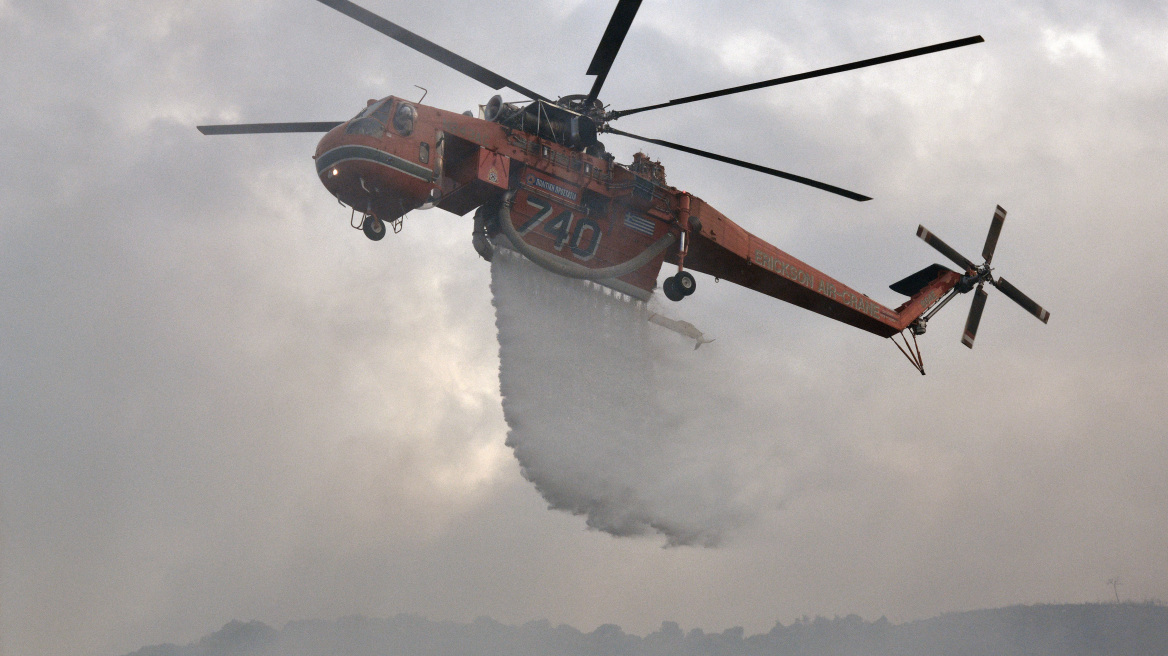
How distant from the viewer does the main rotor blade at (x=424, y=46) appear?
16.5 m

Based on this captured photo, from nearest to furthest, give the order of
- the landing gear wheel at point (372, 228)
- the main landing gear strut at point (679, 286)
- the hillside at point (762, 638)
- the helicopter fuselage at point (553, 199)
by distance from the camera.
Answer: the helicopter fuselage at point (553, 199) → the landing gear wheel at point (372, 228) → the main landing gear strut at point (679, 286) → the hillside at point (762, 638)

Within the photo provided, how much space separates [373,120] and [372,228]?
2.11 m

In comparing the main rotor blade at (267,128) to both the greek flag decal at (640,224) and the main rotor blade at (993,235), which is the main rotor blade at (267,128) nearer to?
the greek flag decal at (640,224)

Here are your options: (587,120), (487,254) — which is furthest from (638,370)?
(587,120)

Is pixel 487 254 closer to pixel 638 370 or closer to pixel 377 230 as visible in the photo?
pixel 377 230

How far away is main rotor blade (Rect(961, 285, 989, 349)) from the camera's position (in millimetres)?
25688

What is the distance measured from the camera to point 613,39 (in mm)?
17188

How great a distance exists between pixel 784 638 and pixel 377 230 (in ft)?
511

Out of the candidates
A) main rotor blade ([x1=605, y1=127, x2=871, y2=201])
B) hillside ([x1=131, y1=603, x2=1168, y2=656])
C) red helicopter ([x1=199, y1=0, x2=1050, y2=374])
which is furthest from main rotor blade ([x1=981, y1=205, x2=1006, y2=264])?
hillside ([x1=131, y1=603, x2=1168, y2=656])

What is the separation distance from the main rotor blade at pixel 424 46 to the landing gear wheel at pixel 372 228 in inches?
133

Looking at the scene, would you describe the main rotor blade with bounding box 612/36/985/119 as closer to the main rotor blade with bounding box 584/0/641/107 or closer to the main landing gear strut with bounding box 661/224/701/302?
the main rotor blade with bounding box 584/0/641/107

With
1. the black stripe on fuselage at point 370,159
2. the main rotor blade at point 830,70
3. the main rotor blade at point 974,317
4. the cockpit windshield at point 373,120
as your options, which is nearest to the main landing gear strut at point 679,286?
the main rotor blade at point 830,70

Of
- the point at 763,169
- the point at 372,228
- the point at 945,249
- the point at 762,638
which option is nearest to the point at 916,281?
the point at 945,249

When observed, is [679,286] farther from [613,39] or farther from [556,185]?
[613,39]
